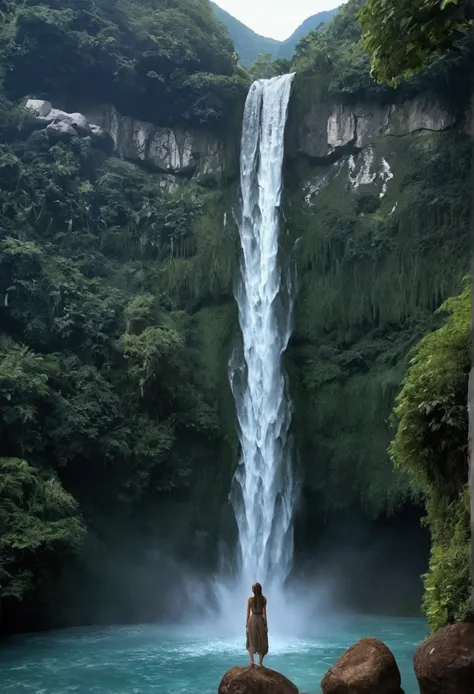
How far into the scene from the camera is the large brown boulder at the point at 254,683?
8438 mm

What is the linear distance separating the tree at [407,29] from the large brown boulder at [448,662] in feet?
17.5

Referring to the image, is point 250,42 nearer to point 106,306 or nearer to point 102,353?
point 106,306

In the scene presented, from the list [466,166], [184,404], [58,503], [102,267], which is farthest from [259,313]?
[58,503]

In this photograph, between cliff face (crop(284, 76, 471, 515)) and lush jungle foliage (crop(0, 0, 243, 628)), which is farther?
cliff face (crop(284, 76, 471, 515))

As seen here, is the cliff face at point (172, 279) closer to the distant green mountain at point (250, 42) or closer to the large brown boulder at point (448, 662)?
the large brown boulder at point (448, 662)

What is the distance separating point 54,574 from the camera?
53.5 ft

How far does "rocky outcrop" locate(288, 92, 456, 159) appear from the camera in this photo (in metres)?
23.4

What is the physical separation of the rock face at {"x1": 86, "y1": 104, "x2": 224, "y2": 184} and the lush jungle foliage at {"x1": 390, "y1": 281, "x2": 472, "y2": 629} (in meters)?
18.6

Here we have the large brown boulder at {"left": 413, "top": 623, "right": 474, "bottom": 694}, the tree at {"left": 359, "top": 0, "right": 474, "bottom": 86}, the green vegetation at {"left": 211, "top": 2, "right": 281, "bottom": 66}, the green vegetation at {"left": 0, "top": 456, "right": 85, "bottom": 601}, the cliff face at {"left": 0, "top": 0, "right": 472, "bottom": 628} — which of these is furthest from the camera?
the green vegetation at {"left": 211, "top": 2, "right": 281, "bottom": 66}

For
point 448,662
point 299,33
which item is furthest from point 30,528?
point 299,33

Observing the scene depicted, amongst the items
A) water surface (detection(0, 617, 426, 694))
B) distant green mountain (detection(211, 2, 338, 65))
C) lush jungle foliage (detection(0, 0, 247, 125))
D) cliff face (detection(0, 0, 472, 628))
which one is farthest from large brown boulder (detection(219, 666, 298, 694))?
distant green mountain (detection(211, 2, 338, 65))

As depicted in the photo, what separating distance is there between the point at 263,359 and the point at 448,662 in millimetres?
15296

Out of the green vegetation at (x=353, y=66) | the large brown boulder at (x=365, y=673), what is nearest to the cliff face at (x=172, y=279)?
the green vegetation at (x=353, y=66)

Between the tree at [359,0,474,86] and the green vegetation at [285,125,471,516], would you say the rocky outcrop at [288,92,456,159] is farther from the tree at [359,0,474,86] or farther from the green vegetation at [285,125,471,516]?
the tree at [359,0,474,86]
